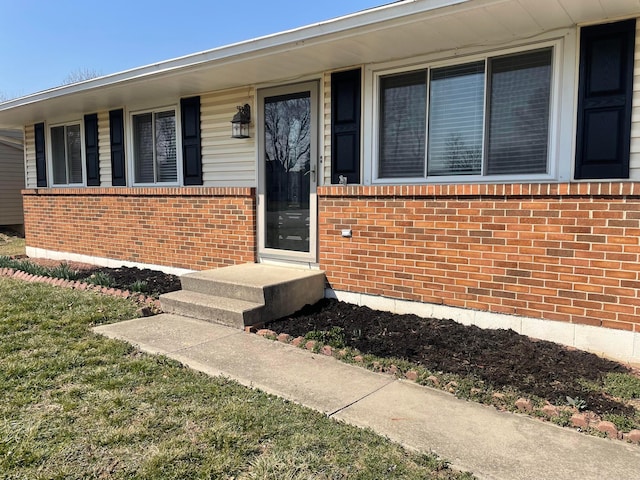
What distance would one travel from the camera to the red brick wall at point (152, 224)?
6.46m

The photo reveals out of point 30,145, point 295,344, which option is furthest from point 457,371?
point 30,145

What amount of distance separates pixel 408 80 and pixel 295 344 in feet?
9.71

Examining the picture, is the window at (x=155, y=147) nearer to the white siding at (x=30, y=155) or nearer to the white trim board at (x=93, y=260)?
the white trim board at (x=93, y=260)

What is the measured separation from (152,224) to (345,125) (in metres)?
3.74

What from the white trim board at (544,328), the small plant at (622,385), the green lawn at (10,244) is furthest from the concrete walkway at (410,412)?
the green lawn at (10,244)

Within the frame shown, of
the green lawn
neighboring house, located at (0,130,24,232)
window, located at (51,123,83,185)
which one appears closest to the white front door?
window, located at (51,123,83,185)

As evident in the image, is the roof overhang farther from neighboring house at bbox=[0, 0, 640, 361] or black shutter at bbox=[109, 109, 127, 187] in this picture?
black shutter at bbox=[109, 109, 127, 187]

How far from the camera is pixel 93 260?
8.49 metres

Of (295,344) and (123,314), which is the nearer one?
(295,344)

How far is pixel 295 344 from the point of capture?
420 centimetres

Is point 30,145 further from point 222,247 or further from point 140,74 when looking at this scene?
point 222,247

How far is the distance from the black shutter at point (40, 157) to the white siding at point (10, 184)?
622 centimetres

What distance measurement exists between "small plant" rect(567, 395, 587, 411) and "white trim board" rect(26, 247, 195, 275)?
17.4 ft

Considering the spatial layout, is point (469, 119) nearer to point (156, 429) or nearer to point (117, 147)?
point (156, 429)
